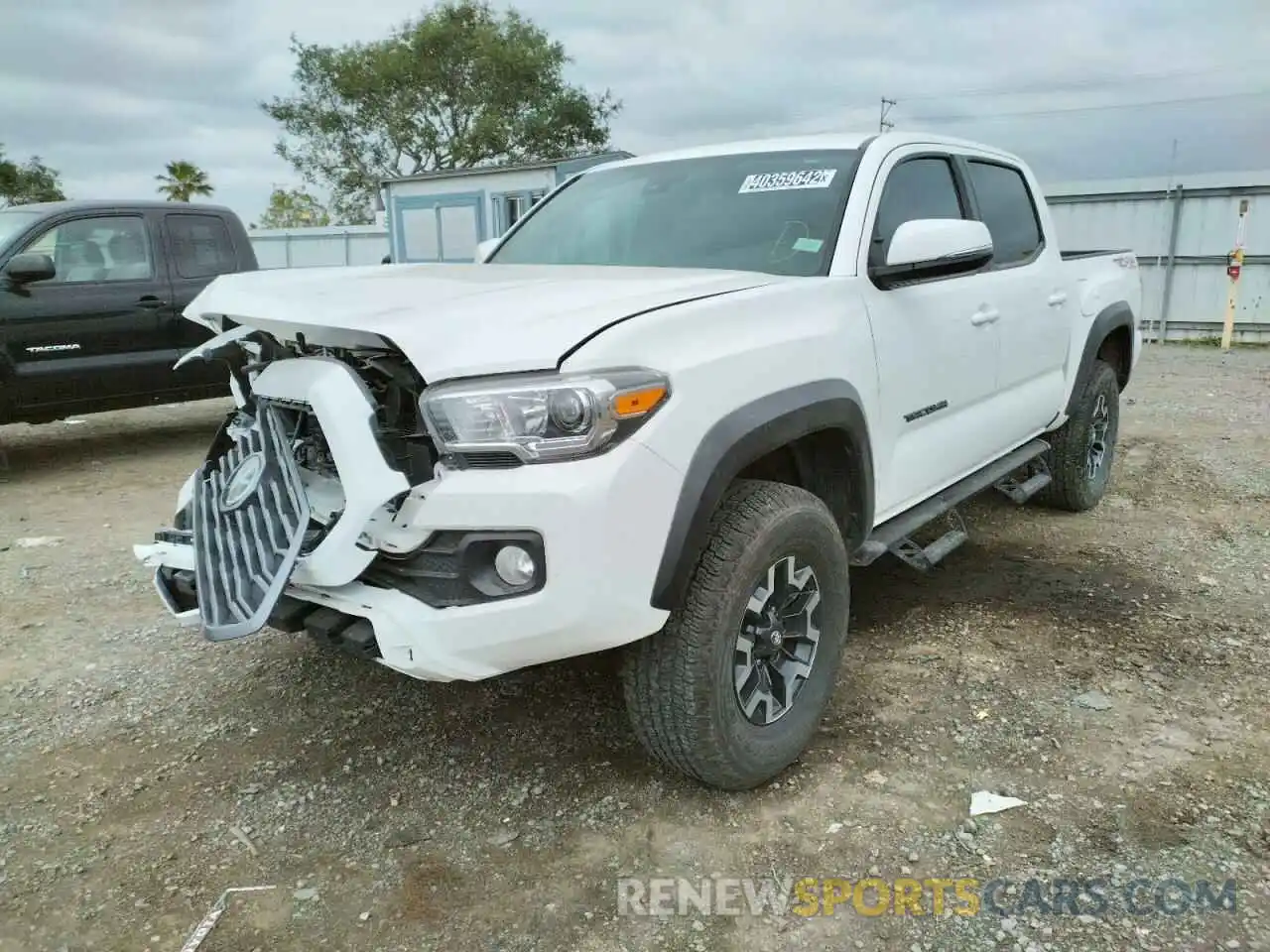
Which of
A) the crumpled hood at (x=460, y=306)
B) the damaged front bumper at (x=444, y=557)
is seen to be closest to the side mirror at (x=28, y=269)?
the crumpled hood at (x=460, y=306)

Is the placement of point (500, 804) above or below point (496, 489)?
below

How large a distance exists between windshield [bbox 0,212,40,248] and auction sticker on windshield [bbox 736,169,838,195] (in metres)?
5.12

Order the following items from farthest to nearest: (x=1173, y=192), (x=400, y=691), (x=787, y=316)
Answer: (x=1173, y=192) → (x=400, y=691) → (x=787, y=316)

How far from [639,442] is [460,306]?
60 centimetres

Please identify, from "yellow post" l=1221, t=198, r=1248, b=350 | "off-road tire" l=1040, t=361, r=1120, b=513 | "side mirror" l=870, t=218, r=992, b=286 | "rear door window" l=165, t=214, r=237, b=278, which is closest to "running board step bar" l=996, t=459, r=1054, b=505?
"off-road tire" l=1040, t=361, r=1120, b=513

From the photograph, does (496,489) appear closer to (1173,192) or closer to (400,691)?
(400,691)

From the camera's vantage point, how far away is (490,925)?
217 cm

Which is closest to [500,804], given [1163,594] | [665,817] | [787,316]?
[665,817]

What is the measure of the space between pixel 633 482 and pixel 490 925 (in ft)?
3.45

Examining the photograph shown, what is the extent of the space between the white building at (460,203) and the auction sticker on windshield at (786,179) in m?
11.5

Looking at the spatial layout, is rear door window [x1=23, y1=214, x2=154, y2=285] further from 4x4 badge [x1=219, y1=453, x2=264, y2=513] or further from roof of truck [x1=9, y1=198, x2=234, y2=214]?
4x4 badge [x1=219, y1=453, x2=264, y2=513]

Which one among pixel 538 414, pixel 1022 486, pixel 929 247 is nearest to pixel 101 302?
pixel 538 414

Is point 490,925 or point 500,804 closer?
point 490,925

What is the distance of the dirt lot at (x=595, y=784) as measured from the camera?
2182mm
